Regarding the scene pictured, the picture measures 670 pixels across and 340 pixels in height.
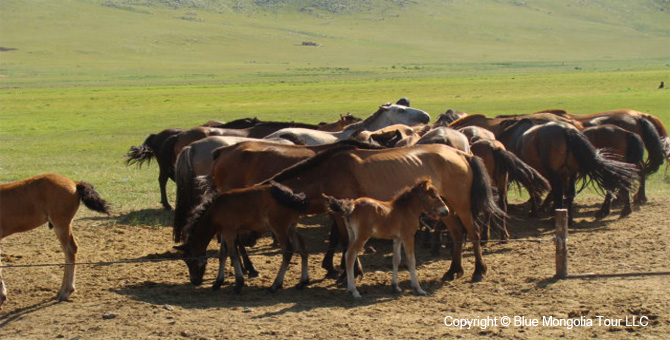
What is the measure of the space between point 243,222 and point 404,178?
194 centimetres

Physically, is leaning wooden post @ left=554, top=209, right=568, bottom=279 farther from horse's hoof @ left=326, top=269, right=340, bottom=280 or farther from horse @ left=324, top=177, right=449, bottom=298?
horse's hoof @ left=326, top=269, right=340, bottom=280

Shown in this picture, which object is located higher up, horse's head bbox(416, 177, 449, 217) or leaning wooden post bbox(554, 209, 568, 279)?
horse's head bbox(416, 177, 449, 217)

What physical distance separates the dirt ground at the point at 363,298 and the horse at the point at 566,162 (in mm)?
999

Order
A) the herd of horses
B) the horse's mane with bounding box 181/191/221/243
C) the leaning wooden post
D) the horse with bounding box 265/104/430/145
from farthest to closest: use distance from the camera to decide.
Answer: the horse with bounding box 265/104/430/145
the horse's mane with bounding box 181/191/221/243
the leaning wooden post
the herd of horses

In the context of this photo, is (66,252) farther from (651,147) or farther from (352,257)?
(651,147)

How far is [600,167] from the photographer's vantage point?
11.4 m

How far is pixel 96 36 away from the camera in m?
117

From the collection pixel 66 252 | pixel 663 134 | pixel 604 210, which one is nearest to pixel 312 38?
pixel 663 134

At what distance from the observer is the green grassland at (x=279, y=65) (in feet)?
102

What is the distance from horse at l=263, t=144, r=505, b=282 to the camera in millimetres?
8664

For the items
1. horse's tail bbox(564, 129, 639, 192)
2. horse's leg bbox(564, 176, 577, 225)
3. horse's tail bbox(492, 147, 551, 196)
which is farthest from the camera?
horse's leg bbox(564, 176, 577, 225)

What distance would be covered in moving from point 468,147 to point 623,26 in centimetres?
15899

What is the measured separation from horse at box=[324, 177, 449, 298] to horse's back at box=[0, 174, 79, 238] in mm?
2726

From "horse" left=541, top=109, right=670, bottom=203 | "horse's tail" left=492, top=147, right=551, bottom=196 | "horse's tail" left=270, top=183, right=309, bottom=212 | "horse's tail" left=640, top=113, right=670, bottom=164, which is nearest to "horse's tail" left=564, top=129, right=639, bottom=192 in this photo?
"horse's tail" left=492, top=147, right=551, bottom=196
